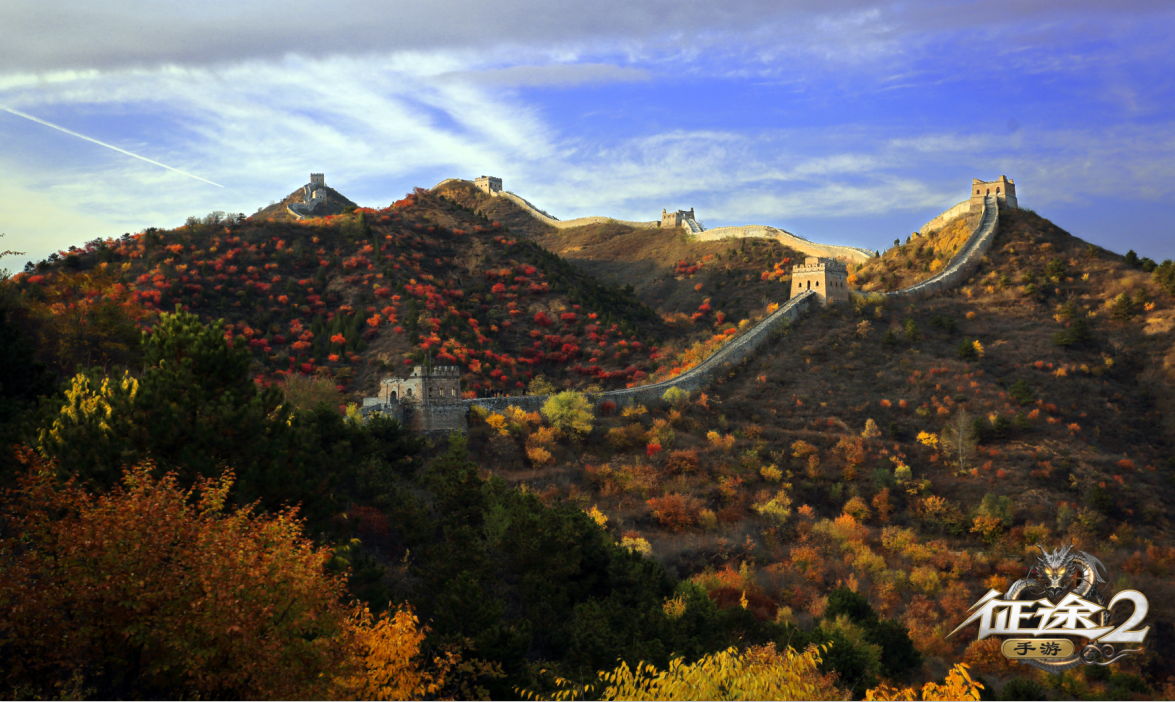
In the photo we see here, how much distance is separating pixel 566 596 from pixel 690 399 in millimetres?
28069

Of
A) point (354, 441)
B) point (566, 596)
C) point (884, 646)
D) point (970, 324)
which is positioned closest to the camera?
point (566, 596)

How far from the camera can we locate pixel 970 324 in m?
65.3

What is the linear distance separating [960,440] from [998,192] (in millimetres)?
44894

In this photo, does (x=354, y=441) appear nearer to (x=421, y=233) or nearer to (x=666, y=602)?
(x=666, y=602)

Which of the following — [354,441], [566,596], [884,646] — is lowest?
[884,646]

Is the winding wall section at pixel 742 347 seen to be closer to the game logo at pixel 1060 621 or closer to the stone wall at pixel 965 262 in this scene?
the stone wall at pixel 965 262

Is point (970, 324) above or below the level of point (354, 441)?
above

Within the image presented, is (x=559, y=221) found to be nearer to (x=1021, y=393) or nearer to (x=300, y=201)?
(x=300, y=201)

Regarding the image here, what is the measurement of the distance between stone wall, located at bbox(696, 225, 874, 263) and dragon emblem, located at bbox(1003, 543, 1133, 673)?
195 ft

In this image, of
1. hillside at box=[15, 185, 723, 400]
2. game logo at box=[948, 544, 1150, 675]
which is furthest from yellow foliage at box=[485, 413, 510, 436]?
game logo at box=[948, 544, 1150, 675]

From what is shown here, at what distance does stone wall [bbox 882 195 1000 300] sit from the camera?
227 feet

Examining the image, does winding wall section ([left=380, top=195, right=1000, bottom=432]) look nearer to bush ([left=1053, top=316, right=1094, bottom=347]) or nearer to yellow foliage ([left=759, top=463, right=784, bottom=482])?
yellow foliage ([left=759, top=463, right=784, bottom=482])

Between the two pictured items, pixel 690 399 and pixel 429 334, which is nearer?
pixel 690 399

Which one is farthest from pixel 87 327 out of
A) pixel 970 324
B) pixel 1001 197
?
pixel 1001 197
